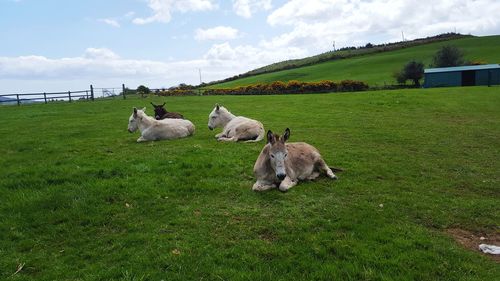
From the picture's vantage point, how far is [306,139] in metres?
15.4

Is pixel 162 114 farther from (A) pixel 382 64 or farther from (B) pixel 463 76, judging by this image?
(A) pixel 382 64

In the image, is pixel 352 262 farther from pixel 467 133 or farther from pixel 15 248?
pixel 467 133

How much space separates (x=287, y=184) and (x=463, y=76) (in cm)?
6040

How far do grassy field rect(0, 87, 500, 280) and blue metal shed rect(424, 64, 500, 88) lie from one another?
50791 mm

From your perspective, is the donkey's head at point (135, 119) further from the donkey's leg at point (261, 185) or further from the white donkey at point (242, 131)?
the donkey's leg at point (261, 185)

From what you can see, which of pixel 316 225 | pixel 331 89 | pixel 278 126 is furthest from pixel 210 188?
pixel 331 89

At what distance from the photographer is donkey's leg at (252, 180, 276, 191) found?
28.2ft

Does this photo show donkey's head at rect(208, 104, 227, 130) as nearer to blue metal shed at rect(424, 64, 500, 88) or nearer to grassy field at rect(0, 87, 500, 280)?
grassy field at rect(0, 87, 500, 280)

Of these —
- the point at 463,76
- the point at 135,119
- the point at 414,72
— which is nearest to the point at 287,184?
the point at 135,119

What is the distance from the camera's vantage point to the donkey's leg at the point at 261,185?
28.2 ft

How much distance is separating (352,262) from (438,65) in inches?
3112

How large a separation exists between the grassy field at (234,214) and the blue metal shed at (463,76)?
2000 inches

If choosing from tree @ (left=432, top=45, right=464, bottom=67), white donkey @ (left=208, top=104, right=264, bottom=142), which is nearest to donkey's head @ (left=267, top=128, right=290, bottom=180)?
white donkey @ (left=208, top=104, right=264, bottom=142)

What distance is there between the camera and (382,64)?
92438 millimetres
